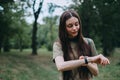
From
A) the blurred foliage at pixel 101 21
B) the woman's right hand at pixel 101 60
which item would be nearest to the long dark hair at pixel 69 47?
the woman's right hand at pixel 101 60

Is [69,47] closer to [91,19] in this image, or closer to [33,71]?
[33,71]

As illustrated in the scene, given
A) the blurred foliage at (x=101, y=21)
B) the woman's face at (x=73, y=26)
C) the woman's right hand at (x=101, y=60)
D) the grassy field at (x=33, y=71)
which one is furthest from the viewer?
the blurred foliage at (x=101, y=21)

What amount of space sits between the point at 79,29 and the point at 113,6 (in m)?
27.0

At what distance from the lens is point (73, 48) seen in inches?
117

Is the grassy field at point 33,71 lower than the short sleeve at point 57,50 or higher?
lower

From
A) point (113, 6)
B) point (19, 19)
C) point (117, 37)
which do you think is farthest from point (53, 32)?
point (113, 6)

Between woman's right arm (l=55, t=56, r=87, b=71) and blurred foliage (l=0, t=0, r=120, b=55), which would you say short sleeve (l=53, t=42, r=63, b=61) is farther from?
blurred foliage (l=0, t=0, r=120, b=55)

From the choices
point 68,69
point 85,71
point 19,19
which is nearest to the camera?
point 68,69

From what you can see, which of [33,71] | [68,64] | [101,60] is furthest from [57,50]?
[33,71]

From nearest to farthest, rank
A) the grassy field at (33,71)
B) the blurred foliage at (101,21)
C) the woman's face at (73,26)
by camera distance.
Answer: the woman's face at (73,26)
the grassy field at (33,71)
the blurred foliage at (101,21)

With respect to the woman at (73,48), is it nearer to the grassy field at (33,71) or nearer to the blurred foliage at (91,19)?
the grassy field at (33,71)

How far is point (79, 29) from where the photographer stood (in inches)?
114

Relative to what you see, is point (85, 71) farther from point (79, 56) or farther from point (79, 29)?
point (79, 29)

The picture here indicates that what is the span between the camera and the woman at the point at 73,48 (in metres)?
2.87
